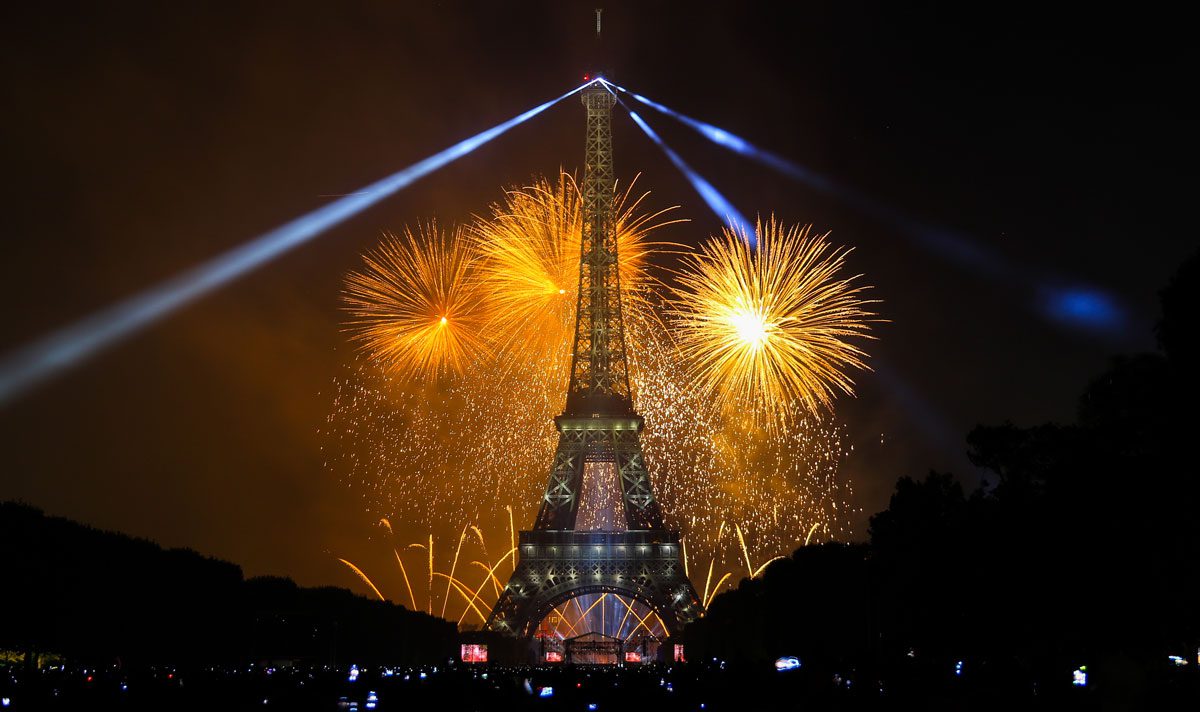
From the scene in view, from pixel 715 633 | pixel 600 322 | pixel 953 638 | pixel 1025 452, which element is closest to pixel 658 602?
pixel 715 633

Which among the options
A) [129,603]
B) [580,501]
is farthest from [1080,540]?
[580,501]

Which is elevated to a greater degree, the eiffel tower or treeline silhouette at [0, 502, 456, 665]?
the eiffel tower

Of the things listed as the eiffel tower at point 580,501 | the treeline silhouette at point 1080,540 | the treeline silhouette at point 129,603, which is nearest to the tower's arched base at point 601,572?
the eiffel tower at point 580,501

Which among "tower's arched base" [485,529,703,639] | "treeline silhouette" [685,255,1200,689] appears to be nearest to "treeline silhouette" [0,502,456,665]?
"tower's arched base" [485,529,703,639]

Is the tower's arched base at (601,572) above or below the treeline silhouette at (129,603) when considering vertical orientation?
above

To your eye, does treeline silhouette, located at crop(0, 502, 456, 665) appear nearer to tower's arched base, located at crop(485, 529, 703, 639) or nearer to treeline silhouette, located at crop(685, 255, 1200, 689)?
tower's arched base, located at crop(485, 529, 703, 639)

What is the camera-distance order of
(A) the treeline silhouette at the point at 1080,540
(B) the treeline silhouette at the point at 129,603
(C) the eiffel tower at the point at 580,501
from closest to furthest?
(A) the treeline silhouette at the point at 1080,540
(B) the treeline silhouette at the point at 129,603
(C) the eiffel tower at the point at 580,501

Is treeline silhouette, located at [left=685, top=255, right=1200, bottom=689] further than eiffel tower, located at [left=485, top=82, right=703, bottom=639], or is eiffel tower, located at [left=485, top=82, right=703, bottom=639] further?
eiffel tower, located at [left=485, top=82, right=703, bottom=639]

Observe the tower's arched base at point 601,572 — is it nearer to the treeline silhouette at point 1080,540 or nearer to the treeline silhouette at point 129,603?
the treeline silhouette at point 129,603
